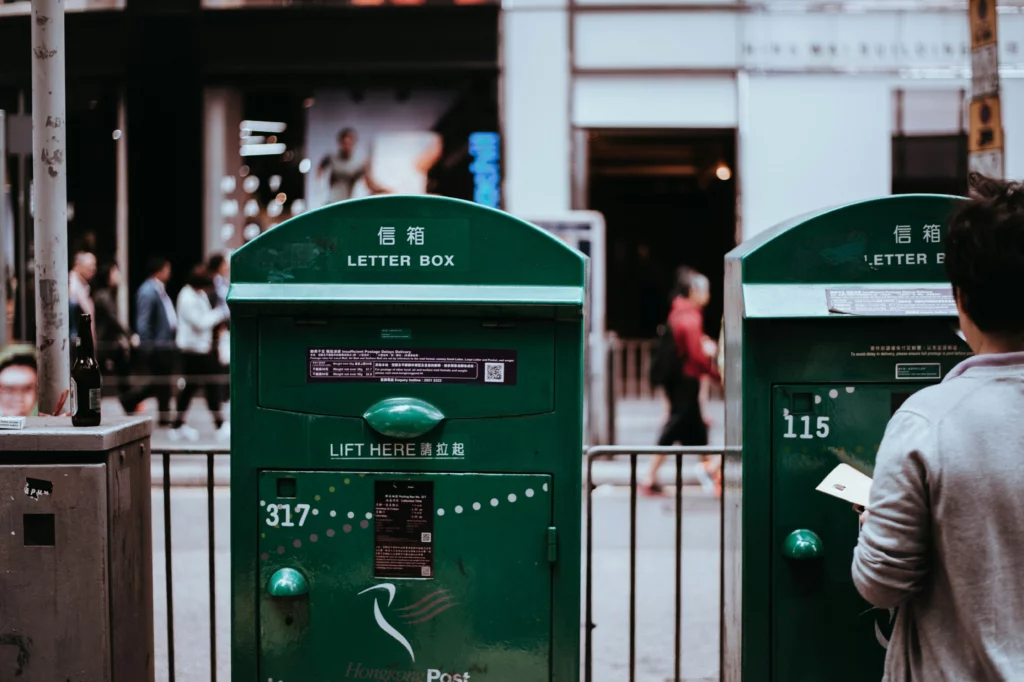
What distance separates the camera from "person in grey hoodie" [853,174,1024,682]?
1.98m

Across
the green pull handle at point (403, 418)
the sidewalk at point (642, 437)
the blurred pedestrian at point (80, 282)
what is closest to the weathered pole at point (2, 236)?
the green pull handle at point (403, 418)

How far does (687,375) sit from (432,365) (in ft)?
20.6

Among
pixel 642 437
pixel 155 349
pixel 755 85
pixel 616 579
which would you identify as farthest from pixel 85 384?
pixel 755 85

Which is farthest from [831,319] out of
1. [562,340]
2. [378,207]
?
[378,207]

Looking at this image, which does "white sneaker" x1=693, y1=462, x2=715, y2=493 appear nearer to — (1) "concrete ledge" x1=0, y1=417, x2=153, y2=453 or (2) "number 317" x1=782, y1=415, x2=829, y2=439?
(2) "number 317" x1=782, y1=415, x2=829, y2=439

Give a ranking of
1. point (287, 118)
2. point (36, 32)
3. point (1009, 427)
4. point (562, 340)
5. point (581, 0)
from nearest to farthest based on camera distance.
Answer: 1. point (1009, 427)
2. point (562, 340)
3. point (36, 32)
4. point (581, 0)
5. point (287, 118)

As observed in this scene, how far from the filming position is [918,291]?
299 centimetres

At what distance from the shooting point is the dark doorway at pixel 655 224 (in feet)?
46.6

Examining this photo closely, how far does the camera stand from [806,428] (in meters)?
3.04

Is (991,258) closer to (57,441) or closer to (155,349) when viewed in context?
(57,441)

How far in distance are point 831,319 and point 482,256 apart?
1.01m

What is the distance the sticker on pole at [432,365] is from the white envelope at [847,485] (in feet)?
2.93

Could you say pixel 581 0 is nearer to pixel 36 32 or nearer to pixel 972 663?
pixel 36 32

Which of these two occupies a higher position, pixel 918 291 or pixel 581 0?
pixel 581 0
